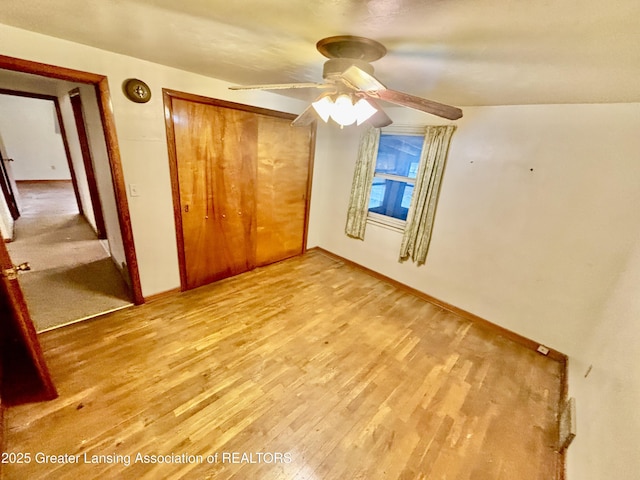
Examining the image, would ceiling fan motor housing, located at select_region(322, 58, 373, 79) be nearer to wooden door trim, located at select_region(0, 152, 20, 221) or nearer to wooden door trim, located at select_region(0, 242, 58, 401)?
wooden door trim, located at select_region(0, 242, 58, 401)

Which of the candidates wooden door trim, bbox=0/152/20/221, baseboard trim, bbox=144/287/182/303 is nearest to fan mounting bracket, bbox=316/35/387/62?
baseboard trim, bbox=144/287/182/303

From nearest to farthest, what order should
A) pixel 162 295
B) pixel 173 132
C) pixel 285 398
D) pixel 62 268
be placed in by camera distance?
pixel 285 398
pixel 173 132
pixel 162 295
pixel 62 268

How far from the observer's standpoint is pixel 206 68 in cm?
Result: 213

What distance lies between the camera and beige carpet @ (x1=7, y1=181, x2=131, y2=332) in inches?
96.1

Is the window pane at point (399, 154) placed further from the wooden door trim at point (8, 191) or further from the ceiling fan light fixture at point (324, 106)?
the wooden door trim at point (8, 191)

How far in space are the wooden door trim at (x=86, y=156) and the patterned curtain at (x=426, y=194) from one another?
380 cm

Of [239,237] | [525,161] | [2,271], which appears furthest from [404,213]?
[2,271]

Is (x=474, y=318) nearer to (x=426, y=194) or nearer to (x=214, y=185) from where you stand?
(x=426, y=194)

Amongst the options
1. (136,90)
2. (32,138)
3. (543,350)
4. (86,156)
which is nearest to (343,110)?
(136,90)

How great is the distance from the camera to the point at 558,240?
2271 millimetres

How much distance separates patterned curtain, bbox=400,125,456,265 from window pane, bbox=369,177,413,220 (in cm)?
23

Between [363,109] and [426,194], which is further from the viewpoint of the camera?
[426,194]

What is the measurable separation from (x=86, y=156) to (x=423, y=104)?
4.23m

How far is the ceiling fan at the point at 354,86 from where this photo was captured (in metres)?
1.17
